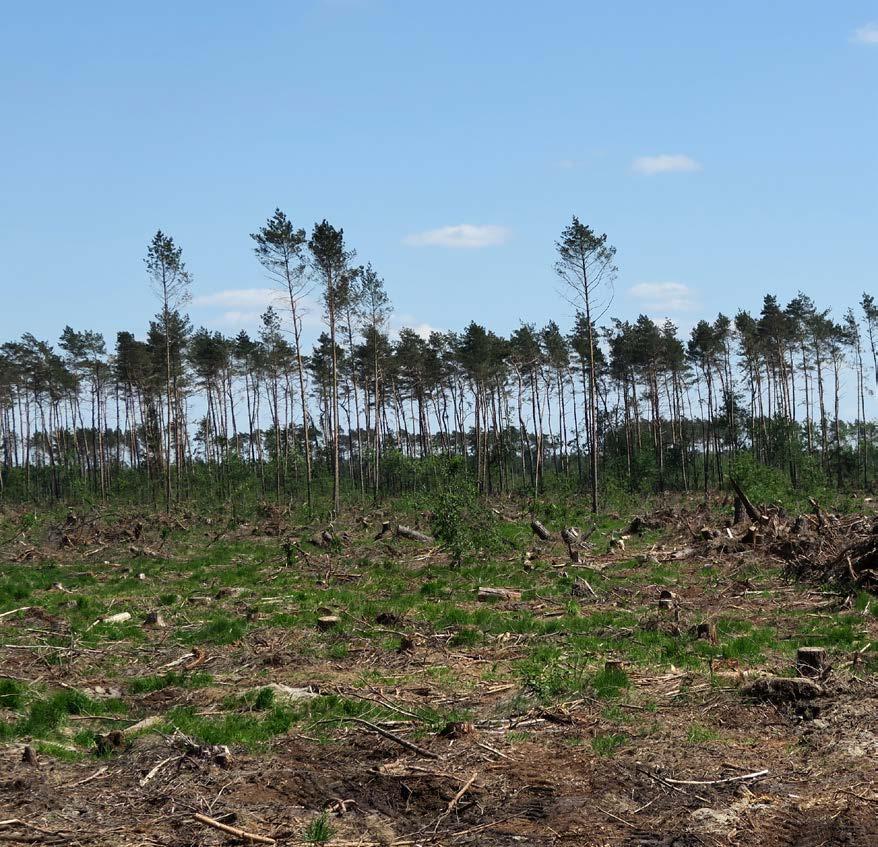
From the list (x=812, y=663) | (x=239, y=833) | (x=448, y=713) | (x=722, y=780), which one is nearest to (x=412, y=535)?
(x=448, y=713)

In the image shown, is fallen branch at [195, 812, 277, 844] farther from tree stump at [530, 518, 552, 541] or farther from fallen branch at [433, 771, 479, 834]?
tree stump at [530, 518, 552, 541]

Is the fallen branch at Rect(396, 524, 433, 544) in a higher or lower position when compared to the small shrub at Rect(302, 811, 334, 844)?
lower

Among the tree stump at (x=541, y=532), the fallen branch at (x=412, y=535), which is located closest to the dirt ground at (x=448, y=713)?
the fallen branch at (x=412, y=535)

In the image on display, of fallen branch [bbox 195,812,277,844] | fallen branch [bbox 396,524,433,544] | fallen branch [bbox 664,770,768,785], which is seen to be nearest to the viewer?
fallen branch [bbox 195,812,277,844]

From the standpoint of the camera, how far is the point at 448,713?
7.70 metres

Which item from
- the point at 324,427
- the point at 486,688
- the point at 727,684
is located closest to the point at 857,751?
the point at 727,684

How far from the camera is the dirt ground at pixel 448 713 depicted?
523 cm

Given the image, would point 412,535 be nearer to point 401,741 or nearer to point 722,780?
point 401,741

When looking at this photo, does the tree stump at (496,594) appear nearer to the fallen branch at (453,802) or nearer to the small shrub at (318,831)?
the fallen branch at (453,802)

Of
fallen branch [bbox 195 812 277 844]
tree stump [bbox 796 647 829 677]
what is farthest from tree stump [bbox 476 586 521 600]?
fallen branch [bbox 195 812 277 844]

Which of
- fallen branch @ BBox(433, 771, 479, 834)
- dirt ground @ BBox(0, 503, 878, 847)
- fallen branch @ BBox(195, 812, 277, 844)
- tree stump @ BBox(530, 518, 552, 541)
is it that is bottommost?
tree stump @ BBox(530, 518, 552, 541)

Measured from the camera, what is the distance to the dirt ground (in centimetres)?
523

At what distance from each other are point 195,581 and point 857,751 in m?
14.6

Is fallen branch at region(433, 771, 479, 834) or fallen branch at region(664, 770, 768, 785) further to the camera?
fallen branch at region(664, 770, 768, 785)
